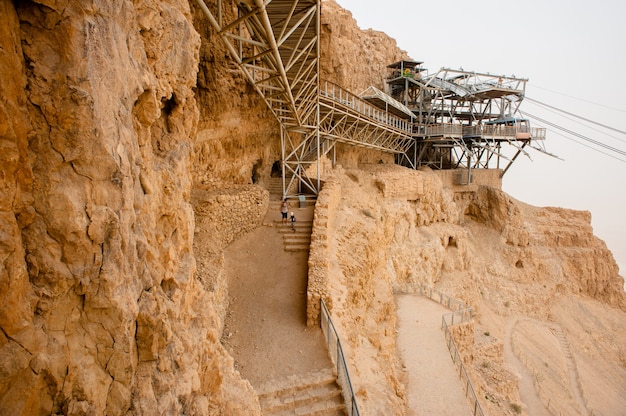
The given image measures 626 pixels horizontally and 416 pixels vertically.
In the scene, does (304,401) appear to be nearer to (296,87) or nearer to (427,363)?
(427,363)

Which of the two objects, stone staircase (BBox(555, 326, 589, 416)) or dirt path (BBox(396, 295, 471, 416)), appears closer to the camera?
dirt path (BBox(396, 295, 471, 416))

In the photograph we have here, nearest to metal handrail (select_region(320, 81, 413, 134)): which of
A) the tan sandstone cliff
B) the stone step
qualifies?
the tan sandstone cliff

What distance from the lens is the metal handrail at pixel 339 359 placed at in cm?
619

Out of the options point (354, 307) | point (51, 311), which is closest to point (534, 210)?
point (354, 307)

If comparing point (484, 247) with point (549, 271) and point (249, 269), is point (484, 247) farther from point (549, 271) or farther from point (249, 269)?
point (249, 269)

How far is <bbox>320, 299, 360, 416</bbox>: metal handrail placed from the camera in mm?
6187

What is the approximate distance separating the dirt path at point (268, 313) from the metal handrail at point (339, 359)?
184 millimetres

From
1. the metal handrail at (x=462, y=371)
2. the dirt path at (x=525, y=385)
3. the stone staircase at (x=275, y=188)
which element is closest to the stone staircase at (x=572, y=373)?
the dirt path at (x=525, y=385)

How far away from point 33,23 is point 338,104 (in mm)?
14820

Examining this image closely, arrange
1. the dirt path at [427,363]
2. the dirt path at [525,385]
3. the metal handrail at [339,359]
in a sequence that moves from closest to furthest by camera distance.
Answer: the metal handrail at [339,359]
the dirt path at [427,363]
the dirt path at [525,385]

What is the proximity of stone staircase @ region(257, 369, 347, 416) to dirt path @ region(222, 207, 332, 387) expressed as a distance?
0.24 metres

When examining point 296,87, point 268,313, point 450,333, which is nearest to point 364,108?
point 296,87

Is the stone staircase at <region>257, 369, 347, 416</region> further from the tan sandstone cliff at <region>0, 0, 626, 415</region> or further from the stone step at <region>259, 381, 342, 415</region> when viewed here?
the tan sandstone cliff at <region>0, 0, 626, 415</region>

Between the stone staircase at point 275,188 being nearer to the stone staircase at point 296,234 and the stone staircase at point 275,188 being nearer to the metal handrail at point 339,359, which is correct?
the stone staircase at point 296,234
